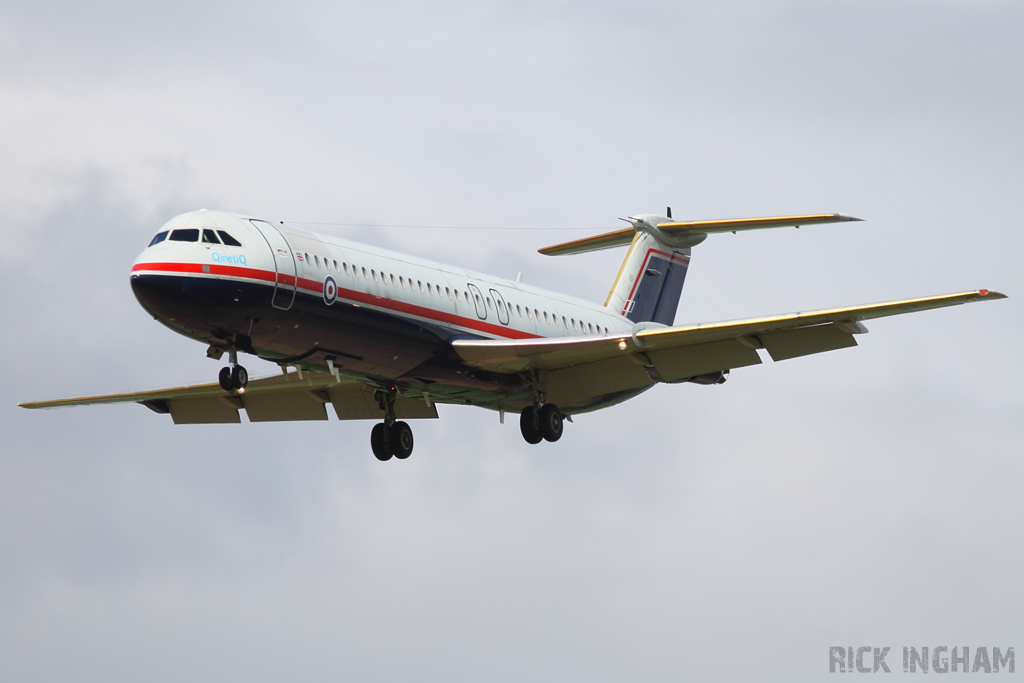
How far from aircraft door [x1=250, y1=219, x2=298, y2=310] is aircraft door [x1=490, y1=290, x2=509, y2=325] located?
6.46 meters

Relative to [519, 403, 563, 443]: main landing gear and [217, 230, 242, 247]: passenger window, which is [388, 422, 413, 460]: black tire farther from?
[217, 230, 242, 247]: passenger window

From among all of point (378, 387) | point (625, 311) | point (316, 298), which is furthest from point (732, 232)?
point (316, 298)

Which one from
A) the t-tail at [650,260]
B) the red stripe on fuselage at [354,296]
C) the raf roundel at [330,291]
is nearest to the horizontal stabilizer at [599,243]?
the t-tail at [650,260]

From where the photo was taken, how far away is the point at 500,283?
35.7 metres

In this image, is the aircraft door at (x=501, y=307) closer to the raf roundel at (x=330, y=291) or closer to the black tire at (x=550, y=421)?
the black tire at (x=550, y=421)

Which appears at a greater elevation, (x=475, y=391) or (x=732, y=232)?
(x=732, y=232)

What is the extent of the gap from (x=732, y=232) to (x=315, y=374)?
39.6 feet

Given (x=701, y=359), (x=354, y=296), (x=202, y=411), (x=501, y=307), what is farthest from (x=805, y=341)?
(x=202, y=411)

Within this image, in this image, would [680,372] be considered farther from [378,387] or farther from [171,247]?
[171,247]

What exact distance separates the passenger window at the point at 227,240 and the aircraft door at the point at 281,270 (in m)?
0.68

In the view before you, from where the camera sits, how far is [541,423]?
3503 centimetres

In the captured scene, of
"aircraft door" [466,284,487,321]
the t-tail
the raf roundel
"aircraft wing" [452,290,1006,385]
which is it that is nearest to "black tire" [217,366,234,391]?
the raf roundel

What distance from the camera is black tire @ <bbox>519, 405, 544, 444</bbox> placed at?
35.1 metres

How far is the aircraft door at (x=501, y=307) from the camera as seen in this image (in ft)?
114
